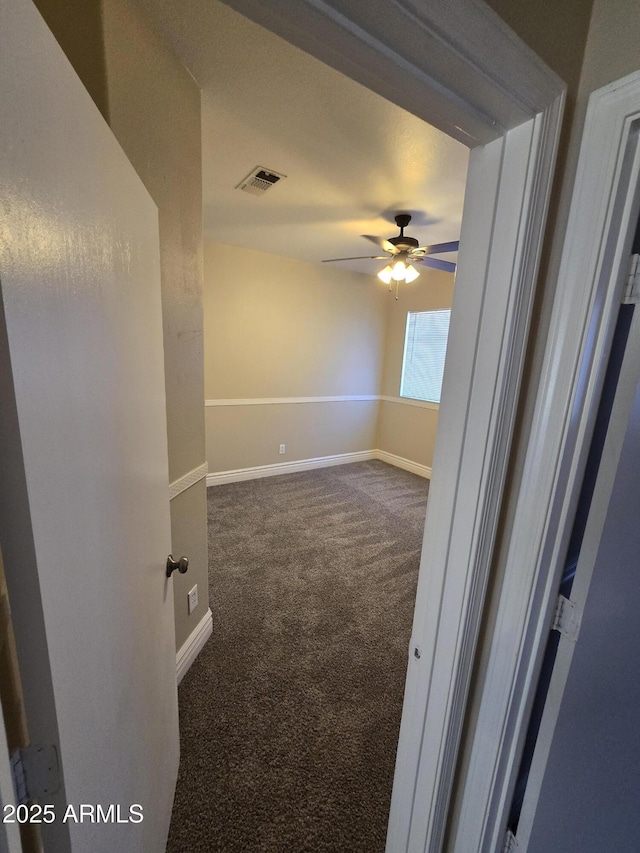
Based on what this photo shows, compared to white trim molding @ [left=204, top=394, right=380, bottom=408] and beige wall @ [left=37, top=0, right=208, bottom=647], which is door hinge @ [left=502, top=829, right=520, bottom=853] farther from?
white trim molding @ [left=204, top=394, right=380, bottom=408]

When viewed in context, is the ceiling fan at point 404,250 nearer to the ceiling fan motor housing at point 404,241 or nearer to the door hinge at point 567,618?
the ceiling fan motor housing at point 404,241

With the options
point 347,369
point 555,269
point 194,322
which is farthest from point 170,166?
point 347,369

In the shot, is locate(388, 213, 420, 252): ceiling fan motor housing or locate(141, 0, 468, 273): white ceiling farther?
locate(388, 213, 420, 252): ceiling fan motor housing

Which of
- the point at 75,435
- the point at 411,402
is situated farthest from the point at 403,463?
the point at 75,435

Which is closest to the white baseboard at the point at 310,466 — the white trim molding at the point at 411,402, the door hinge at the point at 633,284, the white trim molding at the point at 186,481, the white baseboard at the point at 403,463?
the white baseboard at the point at 403,463

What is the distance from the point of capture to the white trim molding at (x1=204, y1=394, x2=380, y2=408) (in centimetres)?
383

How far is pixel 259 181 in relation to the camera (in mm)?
2092

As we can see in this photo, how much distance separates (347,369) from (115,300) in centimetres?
408

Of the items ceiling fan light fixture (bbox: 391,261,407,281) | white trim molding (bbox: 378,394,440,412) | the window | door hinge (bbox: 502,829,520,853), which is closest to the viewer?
door hinge (bbox: 502,829,520,853)

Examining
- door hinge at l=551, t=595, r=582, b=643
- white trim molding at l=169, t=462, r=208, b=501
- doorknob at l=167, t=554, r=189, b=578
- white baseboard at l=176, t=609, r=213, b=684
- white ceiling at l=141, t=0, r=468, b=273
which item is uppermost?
white ceiling at l=141, t=0, r=468, b=273

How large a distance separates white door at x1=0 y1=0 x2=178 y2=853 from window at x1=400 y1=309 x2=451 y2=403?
388 cm

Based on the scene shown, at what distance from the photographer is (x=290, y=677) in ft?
5.64

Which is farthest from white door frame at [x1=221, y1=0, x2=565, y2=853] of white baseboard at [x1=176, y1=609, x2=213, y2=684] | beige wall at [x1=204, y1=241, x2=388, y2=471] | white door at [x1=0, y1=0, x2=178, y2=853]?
beige wall at [x1=204, y1=241, x2=388, y2=471]

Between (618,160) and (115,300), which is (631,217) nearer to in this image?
(618,160)
